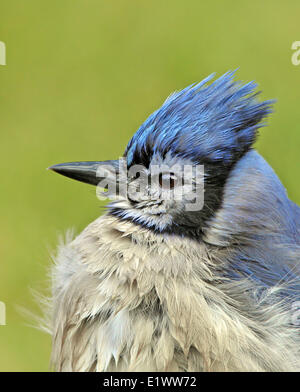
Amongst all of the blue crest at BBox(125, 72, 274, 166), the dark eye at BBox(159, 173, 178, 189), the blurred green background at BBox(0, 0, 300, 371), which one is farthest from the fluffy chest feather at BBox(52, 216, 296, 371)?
the blurred green background at BBox(0, 0, 300, 371)

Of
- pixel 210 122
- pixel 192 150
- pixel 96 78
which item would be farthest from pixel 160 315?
pixel 96 78

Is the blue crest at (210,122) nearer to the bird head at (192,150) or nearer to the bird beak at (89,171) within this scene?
the bird head at (192,150)

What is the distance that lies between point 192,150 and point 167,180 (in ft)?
0.52

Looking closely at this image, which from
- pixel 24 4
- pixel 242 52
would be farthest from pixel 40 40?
pixel 242 52

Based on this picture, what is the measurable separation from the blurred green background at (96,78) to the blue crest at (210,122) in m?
1.92

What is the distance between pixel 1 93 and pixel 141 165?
2.88 meters

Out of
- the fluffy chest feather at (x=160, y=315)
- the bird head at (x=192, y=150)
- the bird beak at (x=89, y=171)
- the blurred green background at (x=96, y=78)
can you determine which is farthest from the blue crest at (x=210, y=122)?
the blurred green background at (x=96, y=78)

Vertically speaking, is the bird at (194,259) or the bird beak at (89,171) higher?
the bird beak at (89,171)

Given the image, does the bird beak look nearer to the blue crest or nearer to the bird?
the bird

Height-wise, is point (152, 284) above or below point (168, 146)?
below

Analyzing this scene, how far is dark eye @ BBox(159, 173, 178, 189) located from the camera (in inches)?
102

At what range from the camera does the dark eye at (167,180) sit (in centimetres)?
258

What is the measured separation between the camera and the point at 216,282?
8.14 ft
